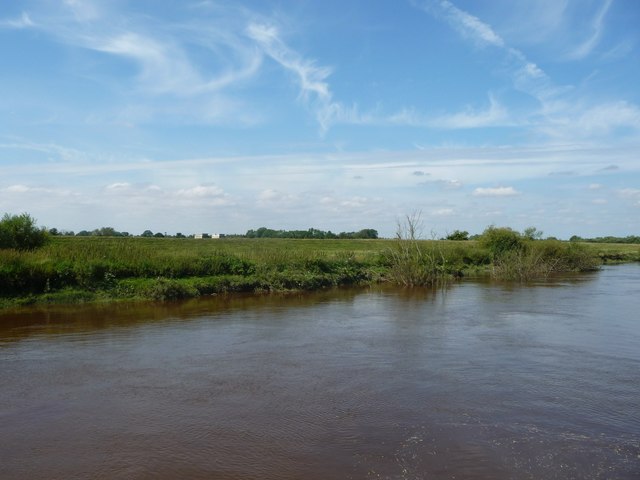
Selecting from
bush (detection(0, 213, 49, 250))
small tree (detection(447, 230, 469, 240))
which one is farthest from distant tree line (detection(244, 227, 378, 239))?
bush (detection(0, 213, 49, 250))

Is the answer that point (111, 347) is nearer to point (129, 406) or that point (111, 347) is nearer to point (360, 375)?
point (129, 406)

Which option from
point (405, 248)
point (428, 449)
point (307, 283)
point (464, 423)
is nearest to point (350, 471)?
point (428, 449)

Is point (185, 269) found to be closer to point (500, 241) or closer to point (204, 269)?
point (204, 269)

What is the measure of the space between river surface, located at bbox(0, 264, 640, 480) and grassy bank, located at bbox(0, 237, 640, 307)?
2.99 m

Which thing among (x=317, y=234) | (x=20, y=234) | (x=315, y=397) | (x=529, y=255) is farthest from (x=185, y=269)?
(x=317, y=234)

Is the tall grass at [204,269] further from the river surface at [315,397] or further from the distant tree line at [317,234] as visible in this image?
the distant tree line at [317,234]

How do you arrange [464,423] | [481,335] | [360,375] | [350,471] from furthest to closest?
[481,335], [360,375], [464,423], [350,471]

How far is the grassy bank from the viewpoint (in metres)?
21.7

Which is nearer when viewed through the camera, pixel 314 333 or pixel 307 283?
pixel 314 333

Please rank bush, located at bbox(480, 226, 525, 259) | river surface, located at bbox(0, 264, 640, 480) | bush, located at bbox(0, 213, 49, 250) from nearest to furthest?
river surface, located at bbox(0, 264, 640, 480) < bush, located at bbox(0, 213, 49, 250) < bush, located at bbox(480, 226, 525, 259)

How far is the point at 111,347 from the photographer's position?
14.3m

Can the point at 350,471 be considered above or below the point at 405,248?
below

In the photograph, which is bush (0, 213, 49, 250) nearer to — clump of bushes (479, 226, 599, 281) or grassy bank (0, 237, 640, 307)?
grassy bank (0, 237, 640, 307)

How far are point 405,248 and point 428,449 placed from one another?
2554 cm
